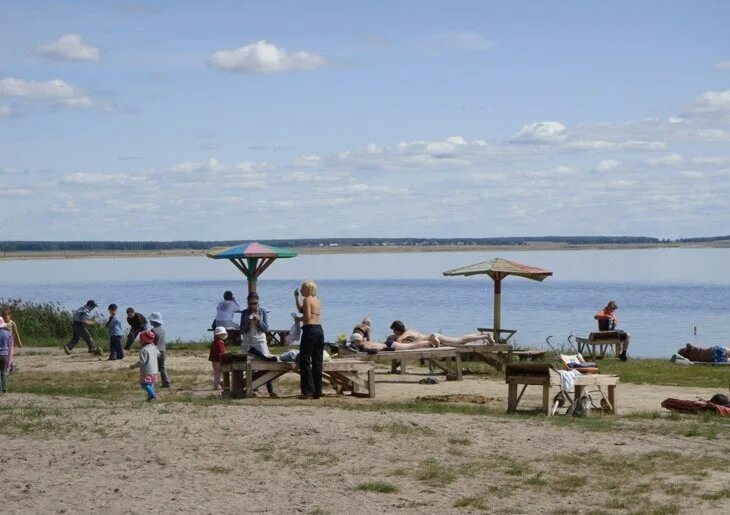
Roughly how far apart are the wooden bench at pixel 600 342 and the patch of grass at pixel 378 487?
48.7 feet

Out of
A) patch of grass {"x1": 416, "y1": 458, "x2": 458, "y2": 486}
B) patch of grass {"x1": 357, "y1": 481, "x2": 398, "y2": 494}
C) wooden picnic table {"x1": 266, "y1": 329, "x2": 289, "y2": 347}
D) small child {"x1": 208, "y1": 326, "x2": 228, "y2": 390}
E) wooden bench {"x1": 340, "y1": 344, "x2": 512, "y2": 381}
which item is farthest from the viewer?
wooden picnic table {"x1": 266, "y1": 329, "x2": 289, "y2": 347}

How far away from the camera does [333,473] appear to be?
10.4m

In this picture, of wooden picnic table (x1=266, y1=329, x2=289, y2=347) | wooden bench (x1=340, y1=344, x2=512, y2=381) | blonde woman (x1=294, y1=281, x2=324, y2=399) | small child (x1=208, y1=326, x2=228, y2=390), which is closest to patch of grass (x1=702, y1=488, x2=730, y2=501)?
blonde woman (x1=294, y1=281, x2=324, y2=399)

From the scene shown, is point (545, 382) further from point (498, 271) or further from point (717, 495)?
point (498, 271)

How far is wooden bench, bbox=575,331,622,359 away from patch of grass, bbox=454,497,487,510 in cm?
1519

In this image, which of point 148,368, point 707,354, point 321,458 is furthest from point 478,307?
point 321,458

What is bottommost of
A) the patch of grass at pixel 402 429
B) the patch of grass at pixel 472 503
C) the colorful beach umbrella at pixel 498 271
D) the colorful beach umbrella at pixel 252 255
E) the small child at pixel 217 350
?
the patch of grass at pixel 472 503

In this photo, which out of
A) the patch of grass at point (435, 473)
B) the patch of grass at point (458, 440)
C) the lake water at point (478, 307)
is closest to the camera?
the patch of grass at point (435, 473)

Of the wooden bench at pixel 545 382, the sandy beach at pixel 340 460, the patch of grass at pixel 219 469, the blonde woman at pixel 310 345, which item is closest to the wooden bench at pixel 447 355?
the blonde woman at pixel 310 345

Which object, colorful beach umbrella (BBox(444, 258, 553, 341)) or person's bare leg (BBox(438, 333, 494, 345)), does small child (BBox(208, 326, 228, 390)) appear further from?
colorful beach umbrella (BBox(444, 258, 553, 341))

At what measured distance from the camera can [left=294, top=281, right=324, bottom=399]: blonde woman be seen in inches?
615

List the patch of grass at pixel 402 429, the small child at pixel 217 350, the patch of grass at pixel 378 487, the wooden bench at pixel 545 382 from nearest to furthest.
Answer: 1. the patch of grass at pixel 378 487
2. the patch of grass at pixel 402 429
3. the wooden bench at pixel 545 382
4. the small child at pixel 217 350

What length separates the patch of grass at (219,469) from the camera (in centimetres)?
1046

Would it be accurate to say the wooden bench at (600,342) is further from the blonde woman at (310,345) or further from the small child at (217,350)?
the blonde woman at (310,345)
